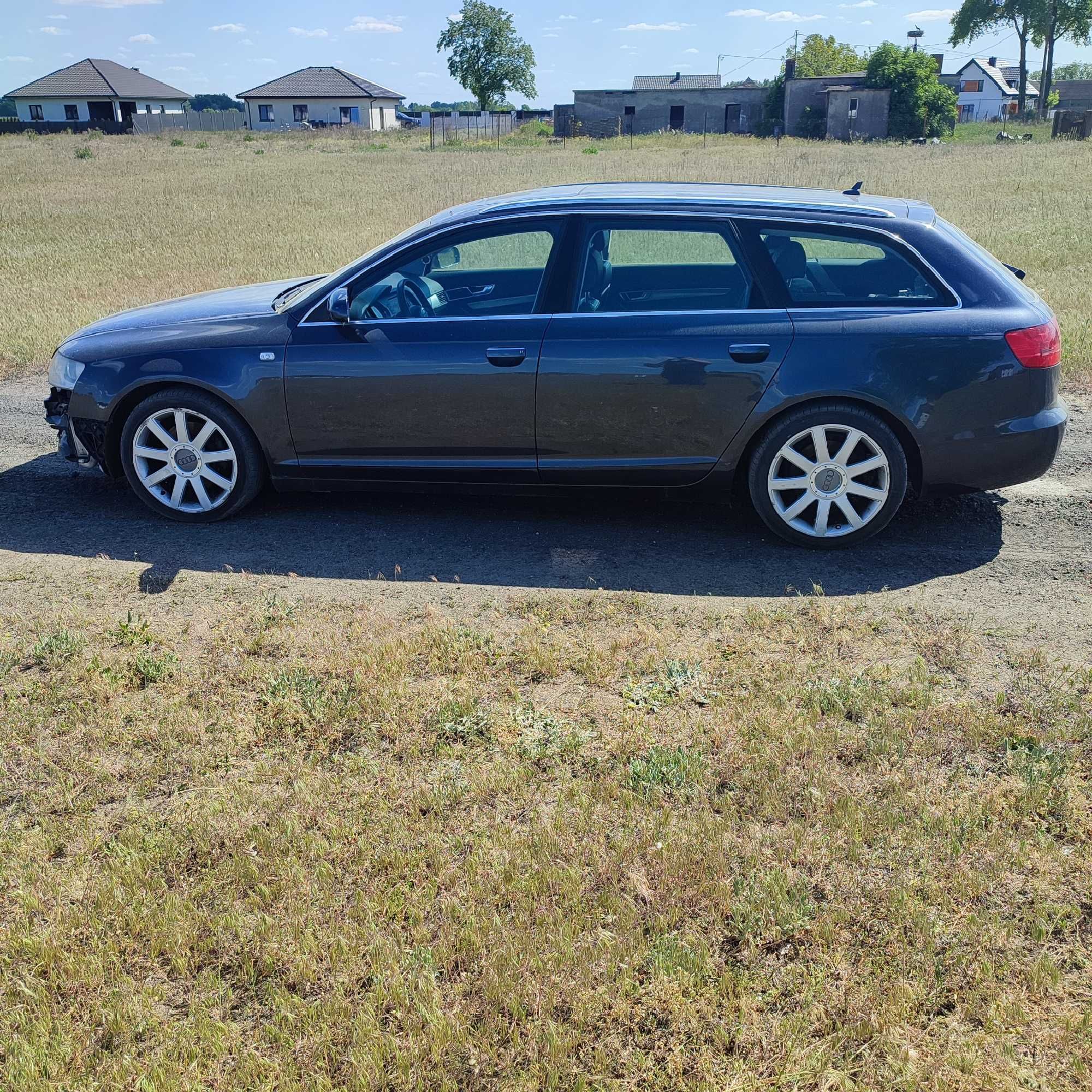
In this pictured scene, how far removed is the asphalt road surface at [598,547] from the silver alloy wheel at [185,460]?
17 centimetres

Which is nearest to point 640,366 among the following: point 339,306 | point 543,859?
point 339,306

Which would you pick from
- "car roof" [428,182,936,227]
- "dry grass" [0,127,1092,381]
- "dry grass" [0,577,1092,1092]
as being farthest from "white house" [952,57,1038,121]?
"dry grass" [0,577,1092,1092]

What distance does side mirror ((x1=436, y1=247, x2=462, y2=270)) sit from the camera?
18.6ft

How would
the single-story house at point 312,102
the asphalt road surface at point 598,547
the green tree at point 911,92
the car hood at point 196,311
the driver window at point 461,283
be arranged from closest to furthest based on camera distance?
the asphalt road surface at point 598,547 < the driver window at point 461,283 < the car hood at point 196,311 < the green tree at point 911,92 < the single-story house at point 312,102

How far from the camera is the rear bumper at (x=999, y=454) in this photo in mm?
5152

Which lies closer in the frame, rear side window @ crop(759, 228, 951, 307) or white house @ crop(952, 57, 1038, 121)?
rear side window @ crop(759, 228, 951, 307)

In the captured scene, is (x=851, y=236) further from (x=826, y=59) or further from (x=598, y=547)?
(x=826, y=59)

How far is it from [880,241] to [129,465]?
4193 mm

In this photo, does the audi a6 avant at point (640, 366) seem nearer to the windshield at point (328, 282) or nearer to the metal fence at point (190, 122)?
the windshield at point (328, 282)

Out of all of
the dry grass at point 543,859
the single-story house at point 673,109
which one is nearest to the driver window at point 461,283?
the dry grass at point 543,859

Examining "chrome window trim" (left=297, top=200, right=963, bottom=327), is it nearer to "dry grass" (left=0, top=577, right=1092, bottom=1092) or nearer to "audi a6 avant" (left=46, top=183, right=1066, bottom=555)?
"audi a6 avant" (left=46, top=183, right=1066, bottom=555)

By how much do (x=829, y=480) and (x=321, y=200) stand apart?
22.8 metres

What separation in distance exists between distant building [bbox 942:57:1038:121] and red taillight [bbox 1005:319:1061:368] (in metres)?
112

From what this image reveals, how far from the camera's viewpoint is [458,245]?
5.54 metres
